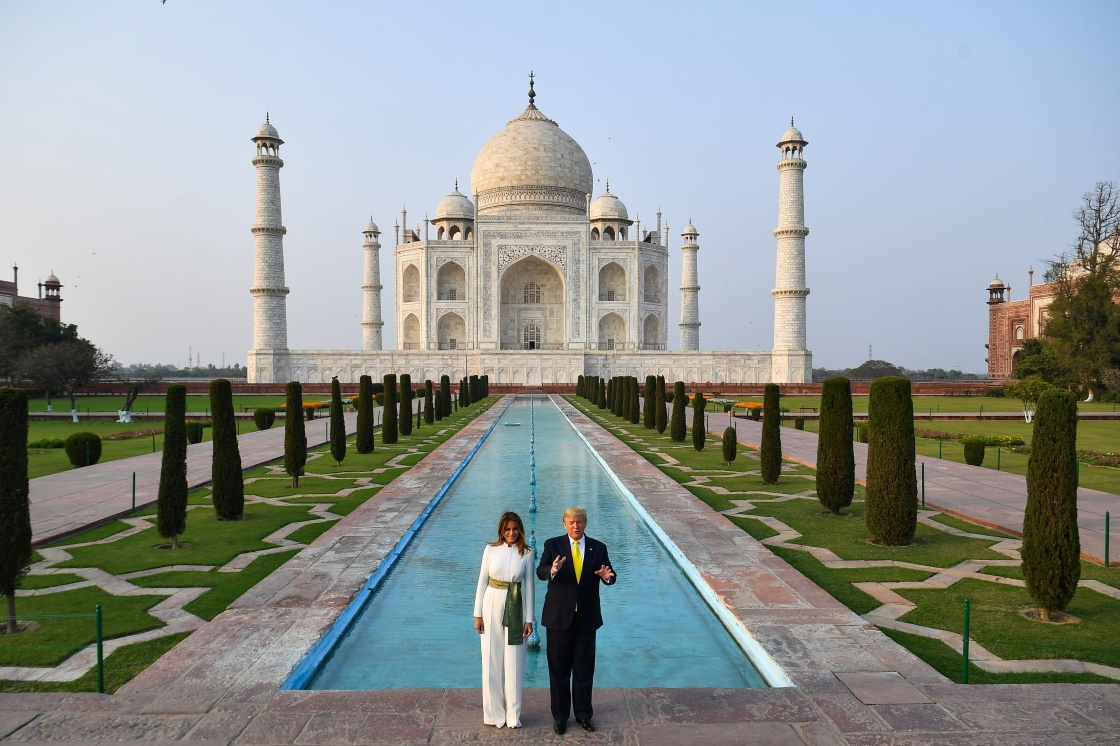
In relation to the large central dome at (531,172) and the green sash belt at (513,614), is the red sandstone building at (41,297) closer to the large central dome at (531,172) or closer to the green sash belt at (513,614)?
the large central dome at (531,172)

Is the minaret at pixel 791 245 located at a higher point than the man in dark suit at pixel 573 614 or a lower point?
higher

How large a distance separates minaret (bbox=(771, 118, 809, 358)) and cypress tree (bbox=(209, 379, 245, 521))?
2890 cm

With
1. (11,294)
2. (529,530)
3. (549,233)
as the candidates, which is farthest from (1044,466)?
(11,294)

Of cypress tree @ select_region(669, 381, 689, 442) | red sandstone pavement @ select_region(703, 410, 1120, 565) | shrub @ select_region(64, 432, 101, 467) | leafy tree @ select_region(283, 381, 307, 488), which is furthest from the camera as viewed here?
cypress tree @ select_region(669, 381, 689, 442)

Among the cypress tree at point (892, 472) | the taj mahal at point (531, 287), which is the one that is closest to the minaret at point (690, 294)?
the taj mahal at point (531, 287)

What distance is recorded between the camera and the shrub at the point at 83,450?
11.1m

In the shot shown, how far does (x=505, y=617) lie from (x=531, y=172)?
4015 centimetres

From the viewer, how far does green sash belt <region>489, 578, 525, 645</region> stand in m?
3.08

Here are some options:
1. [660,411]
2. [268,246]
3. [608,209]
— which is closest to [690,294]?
[608,209]

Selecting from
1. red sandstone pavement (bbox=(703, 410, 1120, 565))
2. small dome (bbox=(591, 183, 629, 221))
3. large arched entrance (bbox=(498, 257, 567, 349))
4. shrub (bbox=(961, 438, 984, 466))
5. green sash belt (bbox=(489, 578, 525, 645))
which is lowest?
red sandstone pavement (bbox=(703, 410, 1120, 565))

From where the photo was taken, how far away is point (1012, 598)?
4.83m

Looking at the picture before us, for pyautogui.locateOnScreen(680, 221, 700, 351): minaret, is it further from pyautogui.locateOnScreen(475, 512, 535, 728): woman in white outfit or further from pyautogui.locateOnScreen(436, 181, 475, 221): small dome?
pyautogui.locateOnScreen(475, 512, 535, 728): woman in white outfit

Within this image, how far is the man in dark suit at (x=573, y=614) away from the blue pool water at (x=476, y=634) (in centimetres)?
80

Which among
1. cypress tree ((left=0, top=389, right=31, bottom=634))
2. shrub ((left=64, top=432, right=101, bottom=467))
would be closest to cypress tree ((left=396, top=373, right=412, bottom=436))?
shrub ((left=64, top=432, right=101, bottom=467))
